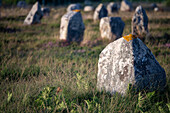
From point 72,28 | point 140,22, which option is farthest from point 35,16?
point 140,22

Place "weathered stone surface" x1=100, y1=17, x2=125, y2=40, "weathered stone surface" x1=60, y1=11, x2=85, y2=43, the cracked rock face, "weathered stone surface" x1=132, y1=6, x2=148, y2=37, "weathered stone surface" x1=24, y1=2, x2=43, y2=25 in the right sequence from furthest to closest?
"weathered stone surface" x1=24, y1=2, x2=43, y2=25 < "weathered stone surface" x1=132, y1=6, x2=148, y2=37 < "weathered stone surface" x1=100, y1=17, x2=125, y2=40 < "weathered stone surface" x1=60, y1=11, x2=85, y2=43 < the cracked rock face

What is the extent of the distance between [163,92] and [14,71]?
3.94m

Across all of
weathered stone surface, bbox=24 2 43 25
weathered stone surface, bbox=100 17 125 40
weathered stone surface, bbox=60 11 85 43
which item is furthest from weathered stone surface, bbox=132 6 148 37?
weathered stone surface, bbox=24 2 43 25

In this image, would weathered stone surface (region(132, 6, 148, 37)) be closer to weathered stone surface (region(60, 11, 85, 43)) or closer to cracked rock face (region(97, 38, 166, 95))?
weathered stone surface (region(60, 11, 85, 43))

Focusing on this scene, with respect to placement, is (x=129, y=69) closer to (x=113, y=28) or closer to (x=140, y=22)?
(x=113, y=28)

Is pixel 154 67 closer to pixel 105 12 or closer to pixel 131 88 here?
pixel 131 88

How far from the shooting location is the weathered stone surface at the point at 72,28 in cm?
916

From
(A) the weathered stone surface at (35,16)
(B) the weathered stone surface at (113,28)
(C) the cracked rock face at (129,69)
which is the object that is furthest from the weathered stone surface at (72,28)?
(A) the weathered stone surface at (35,16)

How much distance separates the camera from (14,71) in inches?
186

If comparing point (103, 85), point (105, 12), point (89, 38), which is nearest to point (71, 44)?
point (89, 38)

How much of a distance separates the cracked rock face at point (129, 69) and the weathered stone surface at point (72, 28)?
235 inches

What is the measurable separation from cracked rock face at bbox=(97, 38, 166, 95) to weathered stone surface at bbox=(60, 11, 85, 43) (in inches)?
235

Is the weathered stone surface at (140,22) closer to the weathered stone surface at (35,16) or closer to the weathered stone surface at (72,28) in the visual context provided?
the weathered stone surface at (72,28)

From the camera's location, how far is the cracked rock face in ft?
10.5
